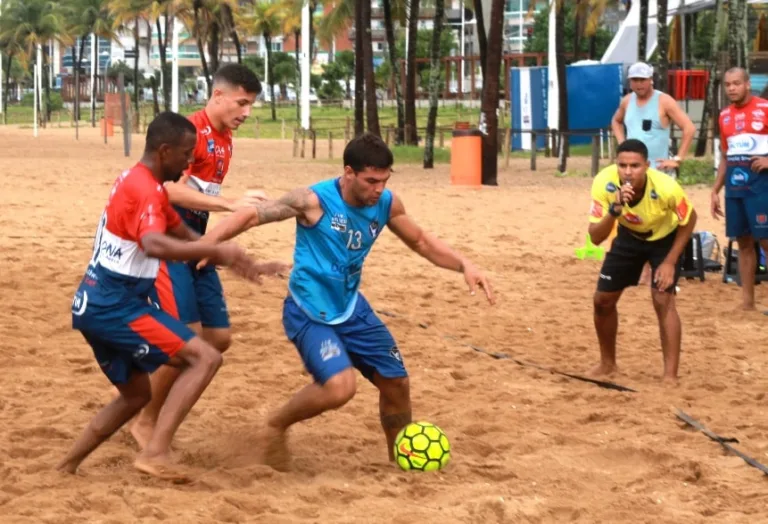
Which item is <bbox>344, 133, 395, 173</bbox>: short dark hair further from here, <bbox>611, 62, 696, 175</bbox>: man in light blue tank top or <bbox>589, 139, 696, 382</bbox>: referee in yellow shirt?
<bbox>611, 62, 696, 175</bbox>: man in light blue tank top

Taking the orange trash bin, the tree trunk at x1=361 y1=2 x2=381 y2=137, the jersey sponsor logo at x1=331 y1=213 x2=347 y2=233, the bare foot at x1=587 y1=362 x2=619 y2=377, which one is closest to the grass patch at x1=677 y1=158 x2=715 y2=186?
the orange trash bin

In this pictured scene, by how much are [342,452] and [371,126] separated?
2720cm

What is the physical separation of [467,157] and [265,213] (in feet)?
60.3

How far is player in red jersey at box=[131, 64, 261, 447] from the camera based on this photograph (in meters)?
6.26

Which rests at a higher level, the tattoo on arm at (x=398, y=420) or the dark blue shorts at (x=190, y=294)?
the dark blue shorts at (x=190, y=294)

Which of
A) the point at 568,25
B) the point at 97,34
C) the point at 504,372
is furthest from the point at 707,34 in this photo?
the point at 504,372

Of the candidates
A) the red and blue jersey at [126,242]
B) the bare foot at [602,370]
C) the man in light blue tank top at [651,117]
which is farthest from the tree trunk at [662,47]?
the red and blue jersey at [126,242]

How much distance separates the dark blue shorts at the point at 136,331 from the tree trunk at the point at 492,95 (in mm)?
19257

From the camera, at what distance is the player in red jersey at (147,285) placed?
536 cm

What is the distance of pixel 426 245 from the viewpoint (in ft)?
20.4

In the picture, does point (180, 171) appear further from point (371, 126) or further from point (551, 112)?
point (551, 112)

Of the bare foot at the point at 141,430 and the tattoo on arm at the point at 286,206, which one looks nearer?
the tattoo on arm at the point at 286,206

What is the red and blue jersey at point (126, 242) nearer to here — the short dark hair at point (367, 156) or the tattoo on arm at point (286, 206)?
the tattoo on arm at point (286, 206)

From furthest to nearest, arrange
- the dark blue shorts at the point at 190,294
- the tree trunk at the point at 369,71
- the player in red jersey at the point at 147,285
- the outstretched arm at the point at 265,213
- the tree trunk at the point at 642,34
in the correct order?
the tree trunk at the point at 369,71
the tree trunk at the point at 642,34
the dark blue shorts at the point at 190,294
the outstretched arm at the point at 265,213
the player in red jersey at the point at 147,285
